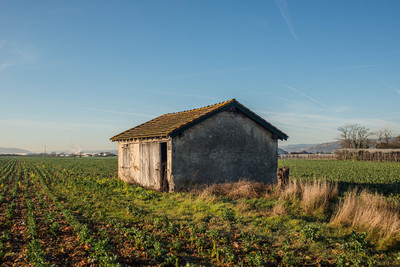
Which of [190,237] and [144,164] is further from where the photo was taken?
[144,164]

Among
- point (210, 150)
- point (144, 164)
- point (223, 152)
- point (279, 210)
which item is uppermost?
point (210, 150)

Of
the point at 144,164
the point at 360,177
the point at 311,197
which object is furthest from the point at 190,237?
the point at 360,177

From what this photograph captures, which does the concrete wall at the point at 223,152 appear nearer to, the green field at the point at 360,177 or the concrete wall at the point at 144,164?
the concrete wall at the point at 144,164

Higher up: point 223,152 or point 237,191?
point 223,152

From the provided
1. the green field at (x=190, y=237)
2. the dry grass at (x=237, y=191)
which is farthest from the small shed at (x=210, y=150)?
the green field at (x=190, y=237)

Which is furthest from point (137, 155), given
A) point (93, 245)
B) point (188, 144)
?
point (93, 245)

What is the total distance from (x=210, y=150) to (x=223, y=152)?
82cm

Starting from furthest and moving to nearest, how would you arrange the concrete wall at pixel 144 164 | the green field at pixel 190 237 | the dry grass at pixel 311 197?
the concrete wall at pixel 144 164
the dry grass at pixel 311 197
the green field at pixel 190 237

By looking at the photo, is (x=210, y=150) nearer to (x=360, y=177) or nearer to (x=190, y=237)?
(x=190, y=237)

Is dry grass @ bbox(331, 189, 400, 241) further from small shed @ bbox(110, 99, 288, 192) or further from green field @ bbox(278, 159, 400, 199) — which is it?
small shed @ bbox(110, 99, 288, 192)

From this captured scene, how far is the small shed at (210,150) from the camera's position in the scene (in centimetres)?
1600

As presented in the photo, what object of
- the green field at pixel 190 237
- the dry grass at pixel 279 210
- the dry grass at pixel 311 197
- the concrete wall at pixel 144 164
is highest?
the concrete wall at pixel 144 164

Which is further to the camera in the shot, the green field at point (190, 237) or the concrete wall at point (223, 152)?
the concrete wall at point (223, 152)

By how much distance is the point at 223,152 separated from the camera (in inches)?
672
